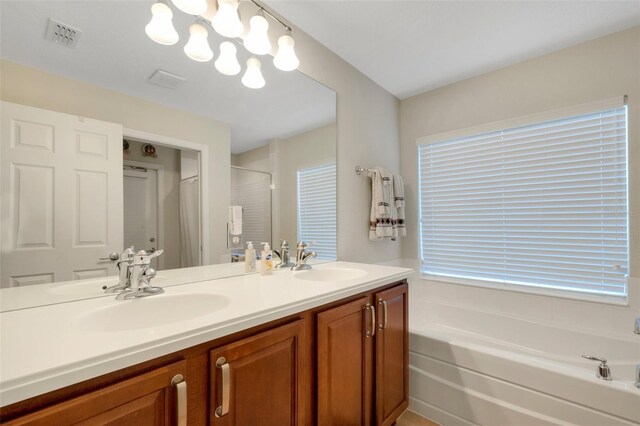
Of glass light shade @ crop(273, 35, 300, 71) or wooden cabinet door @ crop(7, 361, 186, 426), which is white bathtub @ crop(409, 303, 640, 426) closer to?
wooden cabinet door @ crop(7, 361, 186, 426)

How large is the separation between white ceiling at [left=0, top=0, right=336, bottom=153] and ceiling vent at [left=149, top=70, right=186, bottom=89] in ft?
0.06

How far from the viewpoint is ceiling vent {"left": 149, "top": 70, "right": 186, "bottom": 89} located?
1.22m

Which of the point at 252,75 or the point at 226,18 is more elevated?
the point at 226,18

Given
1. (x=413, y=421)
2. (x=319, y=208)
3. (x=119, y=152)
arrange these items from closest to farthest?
1. (x=119, y=152)
2. (x=413, y=421)
3. (x=319, y=208)

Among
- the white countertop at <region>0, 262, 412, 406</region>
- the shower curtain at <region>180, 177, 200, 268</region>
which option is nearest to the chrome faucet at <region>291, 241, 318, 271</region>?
the white countertop at <region>0, 262, 412, 406</region>

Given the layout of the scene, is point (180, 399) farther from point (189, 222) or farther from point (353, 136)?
point (353, 136)

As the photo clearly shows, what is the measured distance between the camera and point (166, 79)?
1256 millimetres

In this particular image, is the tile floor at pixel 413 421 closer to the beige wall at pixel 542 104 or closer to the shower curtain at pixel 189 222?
the beige wall at pixel 542 104

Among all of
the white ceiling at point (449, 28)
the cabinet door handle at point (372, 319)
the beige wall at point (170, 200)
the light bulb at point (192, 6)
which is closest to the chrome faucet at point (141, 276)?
the beige wall at point (170, 200)

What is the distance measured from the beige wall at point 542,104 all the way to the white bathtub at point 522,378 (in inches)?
5.9

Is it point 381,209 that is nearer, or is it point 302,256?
point 302,256

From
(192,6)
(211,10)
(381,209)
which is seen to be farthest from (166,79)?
(381,209)

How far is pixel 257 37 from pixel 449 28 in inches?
48.4

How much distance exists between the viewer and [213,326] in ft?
2.46
